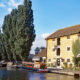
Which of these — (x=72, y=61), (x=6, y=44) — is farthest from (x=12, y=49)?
(x=72, y=61)

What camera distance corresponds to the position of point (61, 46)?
50.6 metres

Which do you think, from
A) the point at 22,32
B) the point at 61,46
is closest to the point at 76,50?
the point at 61,46

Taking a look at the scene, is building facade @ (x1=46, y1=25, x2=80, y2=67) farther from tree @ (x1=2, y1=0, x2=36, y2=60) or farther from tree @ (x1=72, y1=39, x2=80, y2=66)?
tree @ (x1=2, y1=0, x2=36, y2=60)

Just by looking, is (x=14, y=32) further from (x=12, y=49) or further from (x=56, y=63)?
(x=56, y=63)

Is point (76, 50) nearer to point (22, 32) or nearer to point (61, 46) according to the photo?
point (61, 46)

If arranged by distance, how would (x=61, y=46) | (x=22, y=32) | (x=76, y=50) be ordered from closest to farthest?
(x=76, y=50)
(x=61, y=46)
(x=22, y=32)

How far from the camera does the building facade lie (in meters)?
46.9

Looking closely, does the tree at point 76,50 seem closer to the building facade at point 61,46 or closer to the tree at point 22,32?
the building facade at point 61,46

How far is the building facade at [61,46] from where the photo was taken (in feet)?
154

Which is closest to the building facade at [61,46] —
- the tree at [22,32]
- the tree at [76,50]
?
the tree at [76,50]

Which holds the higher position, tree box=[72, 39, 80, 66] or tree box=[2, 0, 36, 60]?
tree box=[2, 0, 36, 60]

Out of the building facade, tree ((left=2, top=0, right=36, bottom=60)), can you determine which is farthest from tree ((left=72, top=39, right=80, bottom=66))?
tree ((left=2, top=0, right=36, bottom=60))

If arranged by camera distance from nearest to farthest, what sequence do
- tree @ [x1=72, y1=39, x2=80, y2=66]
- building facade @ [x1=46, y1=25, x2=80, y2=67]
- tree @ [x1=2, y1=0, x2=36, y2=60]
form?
tree @ [x1=72, y1=39, x2=80, y2=66] → building facade @ [x1=46, y1=25, x2=80, y2=67] → tree @ [x1=2, y1=0, x2=36, y2=60]

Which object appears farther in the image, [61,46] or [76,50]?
[61,46]
